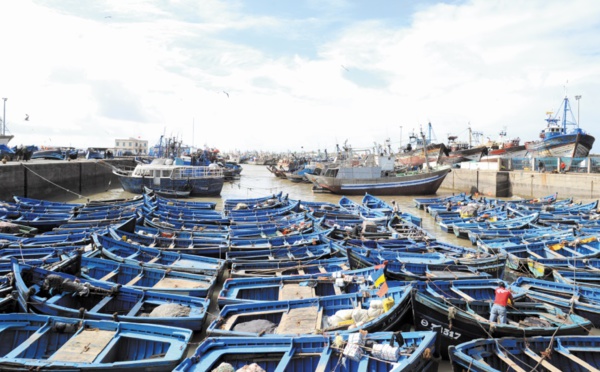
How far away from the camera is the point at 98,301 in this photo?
32.9ft

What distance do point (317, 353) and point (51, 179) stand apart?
34997mm

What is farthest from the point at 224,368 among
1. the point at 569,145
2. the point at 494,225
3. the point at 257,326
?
the point at 569,145

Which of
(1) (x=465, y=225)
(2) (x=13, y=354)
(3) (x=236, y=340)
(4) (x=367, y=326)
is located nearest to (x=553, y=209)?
(1) (x=465, y=225)

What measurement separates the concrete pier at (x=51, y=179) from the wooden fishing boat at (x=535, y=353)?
30.8 metres

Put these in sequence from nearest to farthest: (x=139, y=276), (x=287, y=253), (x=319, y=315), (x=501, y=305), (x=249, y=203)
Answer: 1. (x=501, y=305)
2. (x=319, y=315)
3. (x=139, y=276)
4. (x=287, y=253)
5. (x=249, y=203)

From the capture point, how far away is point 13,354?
7109 mm

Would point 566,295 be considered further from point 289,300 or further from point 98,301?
point 98,301

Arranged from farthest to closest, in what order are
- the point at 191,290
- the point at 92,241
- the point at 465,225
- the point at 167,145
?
1. the point at 167,145
2. the point at 465,225
3. the point at 92,241
4. the point at 191,290

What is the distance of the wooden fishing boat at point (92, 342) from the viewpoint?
281 inches

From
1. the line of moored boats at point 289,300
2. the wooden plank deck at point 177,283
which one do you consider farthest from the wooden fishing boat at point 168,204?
the wooden plank deck at point 177,283

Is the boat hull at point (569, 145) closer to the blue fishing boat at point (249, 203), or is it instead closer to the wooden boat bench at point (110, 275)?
the blue fishing boat at point (249, 203)

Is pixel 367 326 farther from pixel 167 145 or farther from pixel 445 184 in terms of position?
pixel 167 145

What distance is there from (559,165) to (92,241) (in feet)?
134

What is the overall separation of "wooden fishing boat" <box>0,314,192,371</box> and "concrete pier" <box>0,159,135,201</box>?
81.1 feet
